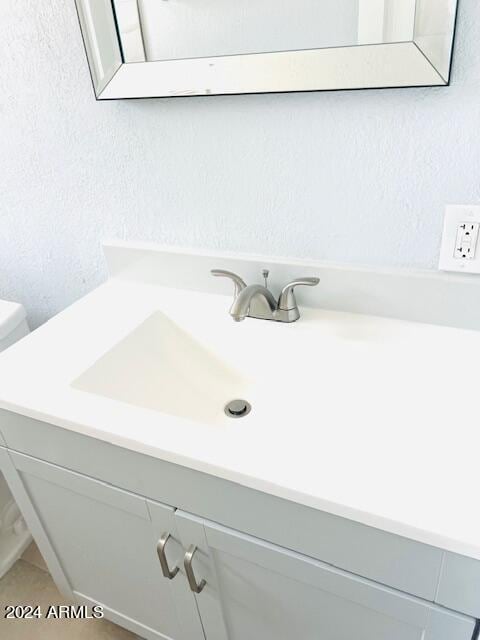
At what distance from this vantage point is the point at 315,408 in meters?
0.93

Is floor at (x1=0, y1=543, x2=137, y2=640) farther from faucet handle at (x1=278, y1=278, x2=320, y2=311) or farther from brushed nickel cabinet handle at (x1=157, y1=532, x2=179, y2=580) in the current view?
faucet handle at (x1=278, y1=278, x2=320, y2=311)

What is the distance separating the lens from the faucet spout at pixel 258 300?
942 mm

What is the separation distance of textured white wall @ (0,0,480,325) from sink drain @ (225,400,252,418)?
0.34 metres

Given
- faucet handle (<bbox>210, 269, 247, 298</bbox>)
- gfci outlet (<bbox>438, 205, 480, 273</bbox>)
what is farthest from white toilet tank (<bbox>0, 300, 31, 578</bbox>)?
gfci outlet (<bbox>438, 205, 480, 273</bbox>)

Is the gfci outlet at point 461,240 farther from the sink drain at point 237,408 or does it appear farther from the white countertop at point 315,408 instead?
the sink drain at point 237,408

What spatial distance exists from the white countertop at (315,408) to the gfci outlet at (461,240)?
14 centimetres

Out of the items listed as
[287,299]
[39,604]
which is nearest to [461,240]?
[287,299]

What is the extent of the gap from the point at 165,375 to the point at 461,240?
0.65 meters

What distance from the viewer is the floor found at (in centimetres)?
138

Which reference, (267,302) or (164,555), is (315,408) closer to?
(267,302)

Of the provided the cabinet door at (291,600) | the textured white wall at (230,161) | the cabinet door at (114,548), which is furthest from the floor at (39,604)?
the textured white wall at (230,161)

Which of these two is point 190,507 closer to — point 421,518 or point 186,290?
point 421,518

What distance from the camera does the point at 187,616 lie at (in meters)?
1.02

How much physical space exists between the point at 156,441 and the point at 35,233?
0.89 metres
